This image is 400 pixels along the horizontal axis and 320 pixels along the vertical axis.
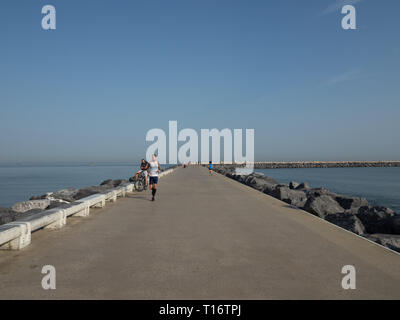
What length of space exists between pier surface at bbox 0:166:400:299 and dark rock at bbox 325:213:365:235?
1572 millimetres

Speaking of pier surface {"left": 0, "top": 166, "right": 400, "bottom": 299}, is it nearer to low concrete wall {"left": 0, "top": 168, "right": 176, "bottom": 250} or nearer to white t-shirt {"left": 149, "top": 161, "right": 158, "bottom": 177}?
low concrete wall {"left": 0, "top": 168, "right": 176, "bottom": 250}

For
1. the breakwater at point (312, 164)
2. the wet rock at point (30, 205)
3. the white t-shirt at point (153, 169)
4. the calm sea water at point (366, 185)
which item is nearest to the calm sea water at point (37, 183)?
the wet rock at point (30, 205)

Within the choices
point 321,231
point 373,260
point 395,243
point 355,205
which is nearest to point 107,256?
point 373,260

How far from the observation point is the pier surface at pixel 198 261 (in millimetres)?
3828

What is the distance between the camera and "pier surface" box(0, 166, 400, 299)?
12.6ft

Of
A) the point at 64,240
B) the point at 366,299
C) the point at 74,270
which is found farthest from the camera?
the point at 64,240

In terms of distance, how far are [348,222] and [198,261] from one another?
6734mm

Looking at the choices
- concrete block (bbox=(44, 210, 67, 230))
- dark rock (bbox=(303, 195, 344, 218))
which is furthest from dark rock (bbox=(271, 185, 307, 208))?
concrete block (bbox=(44, 210, 67, 230))

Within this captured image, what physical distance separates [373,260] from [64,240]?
5.89 metres

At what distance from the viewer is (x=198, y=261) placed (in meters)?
5.00

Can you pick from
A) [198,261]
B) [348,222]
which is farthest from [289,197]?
[198,261]

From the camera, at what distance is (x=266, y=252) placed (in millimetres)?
5598

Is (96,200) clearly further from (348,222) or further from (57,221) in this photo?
(348,222)
